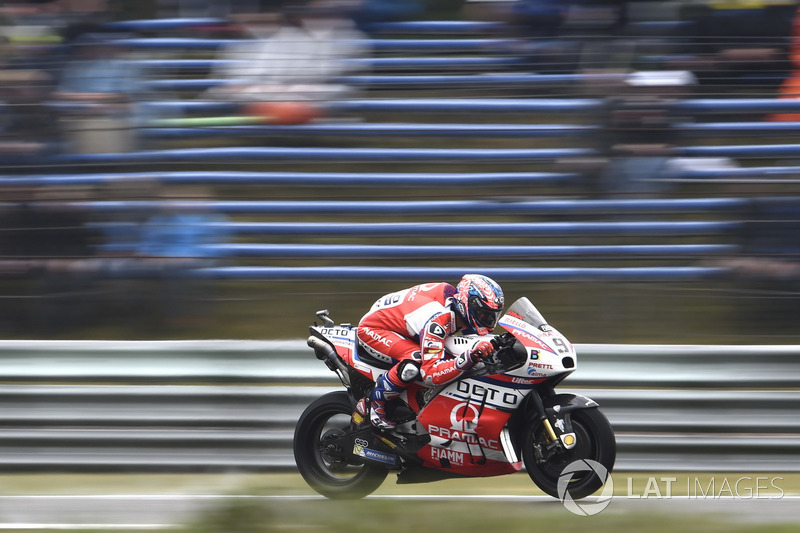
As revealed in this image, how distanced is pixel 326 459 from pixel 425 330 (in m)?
1.12

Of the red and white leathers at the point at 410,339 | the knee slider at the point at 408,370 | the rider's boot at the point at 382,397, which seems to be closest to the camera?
the red and white leathers at the point at 410,339

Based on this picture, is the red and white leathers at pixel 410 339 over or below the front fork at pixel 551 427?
over

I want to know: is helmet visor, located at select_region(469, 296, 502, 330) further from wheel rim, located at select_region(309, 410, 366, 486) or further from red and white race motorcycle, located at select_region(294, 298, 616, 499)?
wheel rim, located at select_region(309, 410, 366, 486)

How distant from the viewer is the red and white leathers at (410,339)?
5.86 meters

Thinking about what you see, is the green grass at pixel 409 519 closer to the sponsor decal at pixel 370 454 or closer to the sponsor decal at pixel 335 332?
the sponsor decal at pixel 370 454

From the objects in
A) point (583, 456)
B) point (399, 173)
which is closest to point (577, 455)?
point (583, 456)

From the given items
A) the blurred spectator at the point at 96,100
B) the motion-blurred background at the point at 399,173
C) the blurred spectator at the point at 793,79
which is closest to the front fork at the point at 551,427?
the motion-blurred background at the point at 399,173

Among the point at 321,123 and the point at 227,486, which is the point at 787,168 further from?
the point at 227,486

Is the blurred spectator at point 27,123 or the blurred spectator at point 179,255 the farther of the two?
the blurred spectator at point 27,123

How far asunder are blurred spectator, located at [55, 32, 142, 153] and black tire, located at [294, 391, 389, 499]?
137 inches

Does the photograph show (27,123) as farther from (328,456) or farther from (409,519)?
(409,519)

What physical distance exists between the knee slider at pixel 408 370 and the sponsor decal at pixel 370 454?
0.50m

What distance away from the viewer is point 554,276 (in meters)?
8.13

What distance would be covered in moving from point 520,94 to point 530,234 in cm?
133
